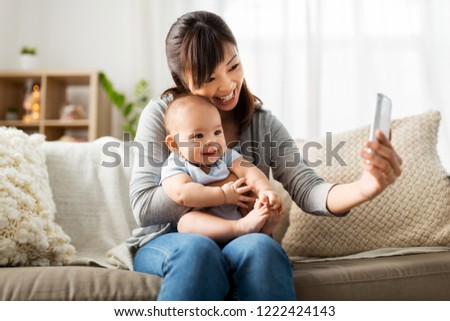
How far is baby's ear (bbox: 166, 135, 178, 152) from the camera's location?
1253 mm

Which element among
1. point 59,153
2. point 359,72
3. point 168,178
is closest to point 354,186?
point 168,178

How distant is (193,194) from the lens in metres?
1.13

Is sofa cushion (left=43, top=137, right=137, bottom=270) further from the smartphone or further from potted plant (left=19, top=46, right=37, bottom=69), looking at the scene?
potted plant (left=19, top=46, right=37, bottom=69)

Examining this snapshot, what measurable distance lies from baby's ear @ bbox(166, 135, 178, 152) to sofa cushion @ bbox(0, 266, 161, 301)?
331 mm

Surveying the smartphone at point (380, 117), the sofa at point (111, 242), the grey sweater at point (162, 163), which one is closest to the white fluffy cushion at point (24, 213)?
the sofa at point (111, 242)

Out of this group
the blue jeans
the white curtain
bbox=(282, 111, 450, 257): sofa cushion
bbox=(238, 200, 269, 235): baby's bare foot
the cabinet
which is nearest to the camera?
the blue jeans

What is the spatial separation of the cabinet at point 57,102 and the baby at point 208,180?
6.85 ft

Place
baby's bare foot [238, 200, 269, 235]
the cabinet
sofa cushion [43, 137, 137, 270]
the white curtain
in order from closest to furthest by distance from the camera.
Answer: baby's bare foot [238, 200, 269, 235], sofa cushion [43, 137, 137, 270], the white curtain, the cabinet

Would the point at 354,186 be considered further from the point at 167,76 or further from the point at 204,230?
the point at 167,76

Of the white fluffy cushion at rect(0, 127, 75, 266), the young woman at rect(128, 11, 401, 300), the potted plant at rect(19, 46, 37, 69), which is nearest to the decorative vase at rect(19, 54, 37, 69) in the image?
the potted plant at rect(19, 46, 37, 69)

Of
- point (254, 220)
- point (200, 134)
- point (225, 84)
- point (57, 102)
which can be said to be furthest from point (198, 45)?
point (57, 102)

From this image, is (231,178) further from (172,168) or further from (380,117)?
(380,117)

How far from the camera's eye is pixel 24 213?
1316mm

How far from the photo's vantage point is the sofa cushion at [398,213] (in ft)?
4.71
